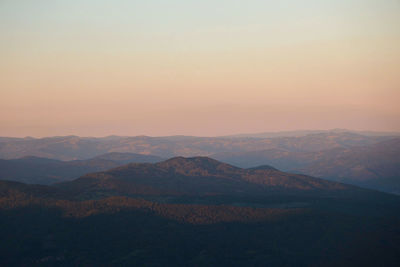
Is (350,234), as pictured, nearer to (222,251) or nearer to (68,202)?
(222,251)

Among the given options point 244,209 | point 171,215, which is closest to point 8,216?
point 171,215

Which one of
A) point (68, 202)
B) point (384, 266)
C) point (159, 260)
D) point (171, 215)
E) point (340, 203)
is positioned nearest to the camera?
point (384, 266)

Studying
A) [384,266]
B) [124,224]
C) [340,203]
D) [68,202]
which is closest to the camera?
[384,266]

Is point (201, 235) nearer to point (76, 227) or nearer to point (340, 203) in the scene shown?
point (76, 227)

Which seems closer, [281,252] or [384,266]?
[384,266]

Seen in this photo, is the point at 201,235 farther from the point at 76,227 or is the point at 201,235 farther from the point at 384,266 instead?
the point at 384,266

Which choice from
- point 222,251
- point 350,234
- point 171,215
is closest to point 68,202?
point 171,215

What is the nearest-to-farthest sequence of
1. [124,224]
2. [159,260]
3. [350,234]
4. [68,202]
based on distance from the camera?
[159,260]
[350,234]
[124,224]
[68,202]

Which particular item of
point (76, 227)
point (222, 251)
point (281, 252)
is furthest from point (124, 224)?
point (281, 252)

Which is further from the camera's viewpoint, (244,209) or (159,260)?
(244,209)

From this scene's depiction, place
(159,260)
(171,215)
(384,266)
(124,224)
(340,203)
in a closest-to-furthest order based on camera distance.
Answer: (384,266) < (159,260) < (124,224) < (171,215) < (340,203)
